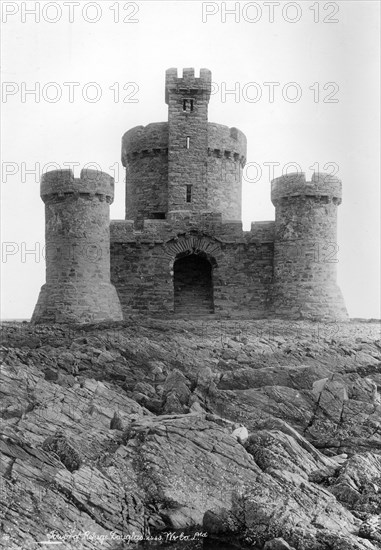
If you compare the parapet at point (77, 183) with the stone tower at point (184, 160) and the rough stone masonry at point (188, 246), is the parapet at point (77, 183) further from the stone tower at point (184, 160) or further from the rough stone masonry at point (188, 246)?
the stone tower at point (184, 160)

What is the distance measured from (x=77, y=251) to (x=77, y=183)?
7.28 ft

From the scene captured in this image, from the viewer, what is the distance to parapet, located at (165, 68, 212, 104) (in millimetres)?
26719

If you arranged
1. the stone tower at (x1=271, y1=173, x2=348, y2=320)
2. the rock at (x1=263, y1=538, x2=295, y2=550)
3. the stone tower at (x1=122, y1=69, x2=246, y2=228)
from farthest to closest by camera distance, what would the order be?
the stone tower at (x1=122, y1=69, x2=246, y2=228) < the stone tower at (x1=271, y1=173, x2=348, y2=320) < the rock at (x1=263, y1=538, x2=295, y2=550)

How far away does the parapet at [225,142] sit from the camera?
90.2 feet

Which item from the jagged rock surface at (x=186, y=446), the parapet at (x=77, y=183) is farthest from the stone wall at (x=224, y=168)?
the jagged rock surface at (x=186, y=446)

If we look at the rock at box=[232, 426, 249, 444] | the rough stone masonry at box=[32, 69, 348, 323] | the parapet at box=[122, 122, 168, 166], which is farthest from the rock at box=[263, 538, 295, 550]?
the parapet at box=[122, 122, 168, 166]

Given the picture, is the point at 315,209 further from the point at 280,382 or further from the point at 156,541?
the point at 156,541

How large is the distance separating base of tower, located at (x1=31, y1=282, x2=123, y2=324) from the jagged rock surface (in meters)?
5.60

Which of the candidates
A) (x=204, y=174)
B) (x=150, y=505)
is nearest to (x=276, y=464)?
(x=150, y=505)

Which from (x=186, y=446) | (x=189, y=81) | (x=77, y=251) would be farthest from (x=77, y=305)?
(x=186, y=446)

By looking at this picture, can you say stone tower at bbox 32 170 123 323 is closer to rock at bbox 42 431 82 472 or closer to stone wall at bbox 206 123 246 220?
stone wall at bbox 206 123 246 220

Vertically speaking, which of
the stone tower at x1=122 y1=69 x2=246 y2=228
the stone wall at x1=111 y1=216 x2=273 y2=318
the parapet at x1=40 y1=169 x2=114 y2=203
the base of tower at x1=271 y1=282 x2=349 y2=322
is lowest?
the base of tower at x1=271 y1=282 x2=349 y2=322

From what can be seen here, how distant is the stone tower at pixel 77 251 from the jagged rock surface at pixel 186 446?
19.3ft

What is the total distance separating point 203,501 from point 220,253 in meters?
15.1
